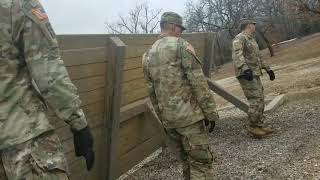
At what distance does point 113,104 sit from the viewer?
19.1 feet

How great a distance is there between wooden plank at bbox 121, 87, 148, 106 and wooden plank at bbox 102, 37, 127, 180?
670mm

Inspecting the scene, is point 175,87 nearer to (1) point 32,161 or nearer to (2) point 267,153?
(1) point 32,161

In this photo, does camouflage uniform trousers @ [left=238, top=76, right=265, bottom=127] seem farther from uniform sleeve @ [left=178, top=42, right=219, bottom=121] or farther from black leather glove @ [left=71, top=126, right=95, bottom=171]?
black leather glove @ [left=71, top=126, right=95, bottom=171]

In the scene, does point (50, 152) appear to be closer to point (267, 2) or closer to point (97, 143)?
point (97, 143)

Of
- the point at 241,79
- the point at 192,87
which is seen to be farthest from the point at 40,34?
the point at 241,79

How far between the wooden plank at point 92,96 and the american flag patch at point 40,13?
2432 mm

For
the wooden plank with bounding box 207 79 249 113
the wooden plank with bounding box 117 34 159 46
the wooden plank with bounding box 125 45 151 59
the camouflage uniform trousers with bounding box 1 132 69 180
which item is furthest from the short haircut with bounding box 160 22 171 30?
the wooden plank with bounding box 207 79 249 113

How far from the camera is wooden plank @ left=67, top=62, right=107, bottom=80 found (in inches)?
202

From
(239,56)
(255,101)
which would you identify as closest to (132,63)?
(239,56)

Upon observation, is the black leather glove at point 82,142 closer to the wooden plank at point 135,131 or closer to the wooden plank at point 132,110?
the wooden plank at point 132,110

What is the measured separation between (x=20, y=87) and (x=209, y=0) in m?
53.1

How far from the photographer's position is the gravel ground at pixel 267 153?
6348 millimetres

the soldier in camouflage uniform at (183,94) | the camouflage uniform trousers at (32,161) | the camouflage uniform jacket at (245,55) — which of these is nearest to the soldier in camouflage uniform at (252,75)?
the camouflage uniform jacket at (245,55)

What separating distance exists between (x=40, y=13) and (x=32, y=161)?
82cm
